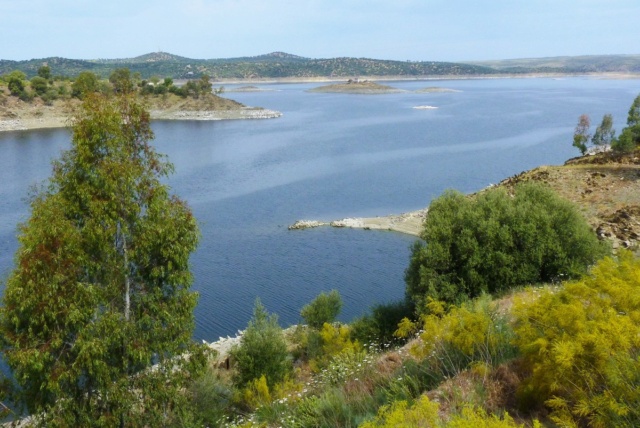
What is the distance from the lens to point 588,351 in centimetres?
625

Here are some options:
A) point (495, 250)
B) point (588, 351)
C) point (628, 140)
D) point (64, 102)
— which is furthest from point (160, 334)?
point (64, 102)

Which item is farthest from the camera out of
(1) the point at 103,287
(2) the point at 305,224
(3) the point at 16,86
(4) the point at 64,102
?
(4) the point at 64,102

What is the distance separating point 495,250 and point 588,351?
9.39 metres

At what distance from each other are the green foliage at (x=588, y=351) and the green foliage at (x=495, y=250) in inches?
294

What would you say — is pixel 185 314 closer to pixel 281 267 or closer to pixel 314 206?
pixel 281 267

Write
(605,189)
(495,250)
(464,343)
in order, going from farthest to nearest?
(605,189), (495,250), (464,343)

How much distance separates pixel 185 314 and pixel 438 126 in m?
74.9

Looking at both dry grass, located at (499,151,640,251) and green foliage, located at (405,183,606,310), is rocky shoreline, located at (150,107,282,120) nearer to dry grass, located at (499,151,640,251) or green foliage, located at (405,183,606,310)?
dry grass, located at (499,151,640,251)

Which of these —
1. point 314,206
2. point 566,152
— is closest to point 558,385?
point 314,206

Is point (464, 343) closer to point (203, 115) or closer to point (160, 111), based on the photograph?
point (203, 115)

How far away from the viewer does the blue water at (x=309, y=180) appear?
2408 cm

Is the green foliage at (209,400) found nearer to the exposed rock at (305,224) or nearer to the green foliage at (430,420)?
the green foliage at (430,420)

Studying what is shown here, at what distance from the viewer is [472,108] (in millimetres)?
106312

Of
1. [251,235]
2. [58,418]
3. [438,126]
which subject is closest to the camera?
[58,418]
